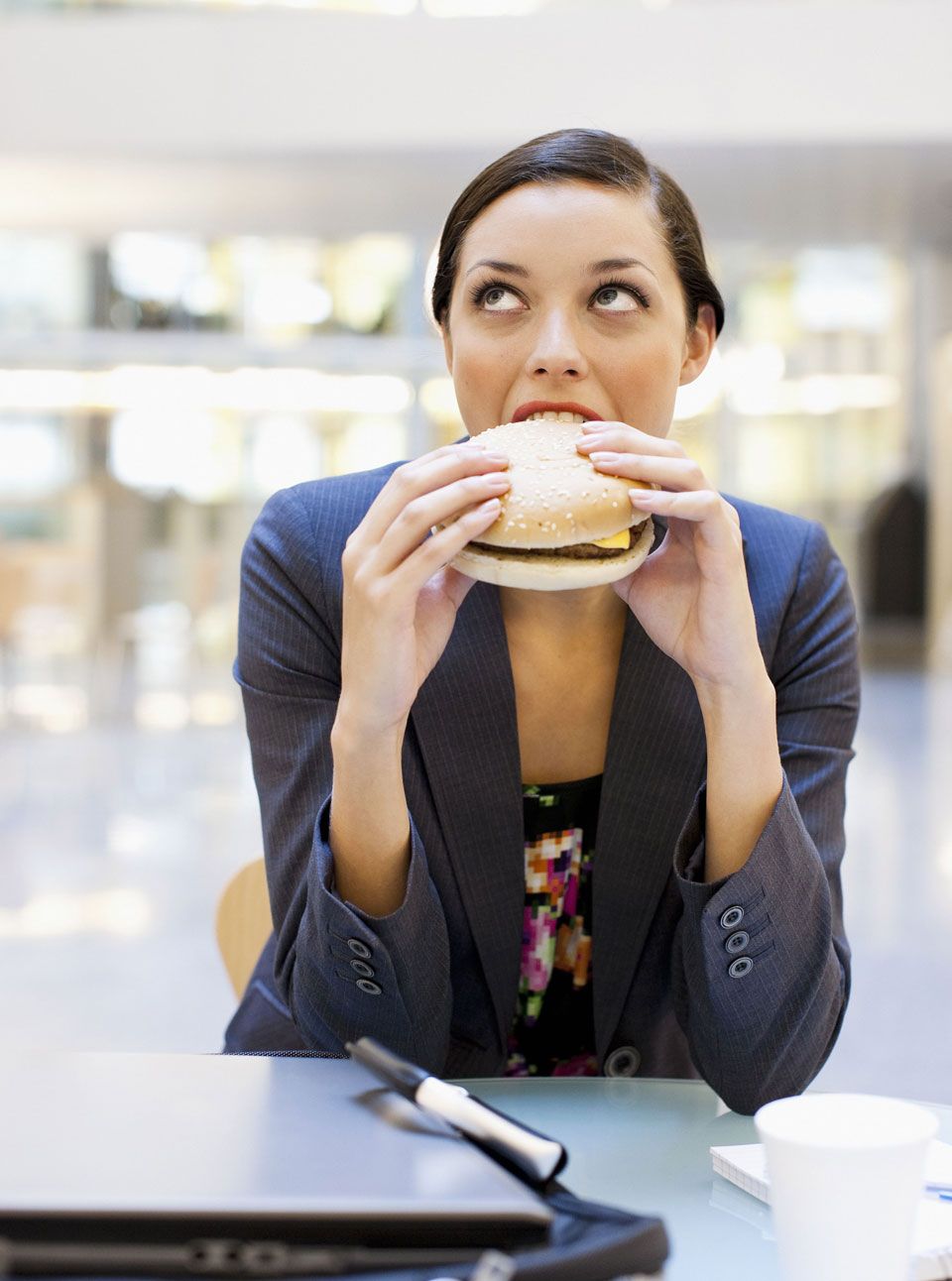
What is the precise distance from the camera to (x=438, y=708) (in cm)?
137

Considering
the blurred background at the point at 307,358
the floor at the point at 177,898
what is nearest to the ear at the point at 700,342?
the blurred background at the point at 307,358

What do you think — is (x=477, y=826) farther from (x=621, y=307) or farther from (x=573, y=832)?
(x=621, y=307)

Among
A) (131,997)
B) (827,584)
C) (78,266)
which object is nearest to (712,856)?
(827,584)

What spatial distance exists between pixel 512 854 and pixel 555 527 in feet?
1.12

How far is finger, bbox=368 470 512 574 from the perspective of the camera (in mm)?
1084

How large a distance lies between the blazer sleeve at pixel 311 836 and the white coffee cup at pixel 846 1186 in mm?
496

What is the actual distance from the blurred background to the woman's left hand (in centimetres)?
101

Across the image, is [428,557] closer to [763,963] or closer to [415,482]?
[415,482]

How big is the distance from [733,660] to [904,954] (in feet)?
10.2

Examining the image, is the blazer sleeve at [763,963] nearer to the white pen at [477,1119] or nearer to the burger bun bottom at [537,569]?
the burger bun bottom at [537,569]

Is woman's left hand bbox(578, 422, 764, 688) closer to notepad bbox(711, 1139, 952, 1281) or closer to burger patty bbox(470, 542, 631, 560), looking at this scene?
burger patty bbox(470, 542, 631, 560)

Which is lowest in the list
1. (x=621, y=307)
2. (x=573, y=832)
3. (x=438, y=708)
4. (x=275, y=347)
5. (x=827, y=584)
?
(x=573, y=832)

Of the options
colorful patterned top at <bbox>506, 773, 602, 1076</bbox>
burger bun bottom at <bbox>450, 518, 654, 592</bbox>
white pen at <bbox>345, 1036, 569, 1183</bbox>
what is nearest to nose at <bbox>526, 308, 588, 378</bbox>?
burger bun bottom at <bbox>450, 518, 654, 592</bbox>

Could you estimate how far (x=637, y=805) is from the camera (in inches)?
52.9
